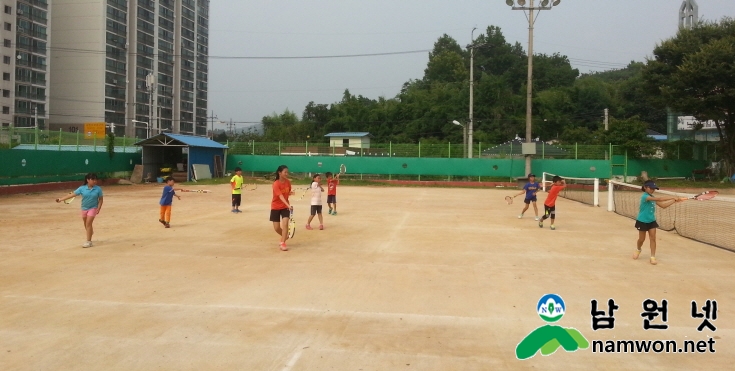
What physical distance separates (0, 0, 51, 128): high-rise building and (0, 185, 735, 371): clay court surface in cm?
6737

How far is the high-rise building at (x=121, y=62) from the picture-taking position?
8431cm

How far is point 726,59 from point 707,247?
A: 3249 centimetres

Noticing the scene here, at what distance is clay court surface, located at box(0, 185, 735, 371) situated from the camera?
5777mm

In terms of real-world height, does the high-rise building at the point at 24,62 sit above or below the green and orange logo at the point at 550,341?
above

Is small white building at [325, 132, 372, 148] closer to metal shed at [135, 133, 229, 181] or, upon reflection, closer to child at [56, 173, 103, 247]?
metal shed at [135, 133, 229, 181]

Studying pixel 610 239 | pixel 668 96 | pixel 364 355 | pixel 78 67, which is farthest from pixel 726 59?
pixel 78 67

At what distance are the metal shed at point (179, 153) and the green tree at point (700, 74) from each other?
3259 cm

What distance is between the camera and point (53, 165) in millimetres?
31297

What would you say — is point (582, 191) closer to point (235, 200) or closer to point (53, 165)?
point (235, 200)

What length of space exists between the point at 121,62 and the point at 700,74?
77772 mm

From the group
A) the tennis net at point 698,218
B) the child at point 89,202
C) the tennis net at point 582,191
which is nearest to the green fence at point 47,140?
the child at point 89,202

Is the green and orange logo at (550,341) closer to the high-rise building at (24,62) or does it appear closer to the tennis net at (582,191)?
the tennis net at (582,191)

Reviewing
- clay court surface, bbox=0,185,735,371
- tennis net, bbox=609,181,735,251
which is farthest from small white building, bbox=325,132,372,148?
clay court surface, bbox=0,185,735,371

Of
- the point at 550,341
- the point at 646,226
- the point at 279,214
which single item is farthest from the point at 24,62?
the point at 550,341
